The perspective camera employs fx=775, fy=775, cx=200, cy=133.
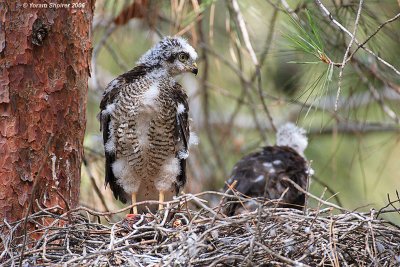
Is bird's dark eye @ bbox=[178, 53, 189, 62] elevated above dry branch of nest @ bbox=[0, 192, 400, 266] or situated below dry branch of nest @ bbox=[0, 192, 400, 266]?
above

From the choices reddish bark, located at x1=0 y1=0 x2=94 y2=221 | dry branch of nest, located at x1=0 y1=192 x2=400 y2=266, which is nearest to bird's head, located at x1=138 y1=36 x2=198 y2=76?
reddish bark, located at x1=0 y1=0 x2=94 y2=221

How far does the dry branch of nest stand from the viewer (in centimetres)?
338

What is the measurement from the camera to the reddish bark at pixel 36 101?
3.95 meters

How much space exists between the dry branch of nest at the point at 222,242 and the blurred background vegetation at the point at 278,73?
33 cm

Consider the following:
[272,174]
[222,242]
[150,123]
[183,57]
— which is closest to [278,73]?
[272,174]

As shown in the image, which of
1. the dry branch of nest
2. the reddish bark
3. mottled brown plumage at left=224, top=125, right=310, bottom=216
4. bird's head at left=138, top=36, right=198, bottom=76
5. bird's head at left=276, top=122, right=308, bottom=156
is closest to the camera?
the dry branch of nest

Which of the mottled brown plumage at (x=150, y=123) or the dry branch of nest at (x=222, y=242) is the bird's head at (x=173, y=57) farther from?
the dry branch of nest at (x=222, y=242)

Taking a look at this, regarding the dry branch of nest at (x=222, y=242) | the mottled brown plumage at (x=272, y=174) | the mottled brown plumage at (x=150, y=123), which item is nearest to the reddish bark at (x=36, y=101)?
the dry branch of nest at (x=222, y=242)

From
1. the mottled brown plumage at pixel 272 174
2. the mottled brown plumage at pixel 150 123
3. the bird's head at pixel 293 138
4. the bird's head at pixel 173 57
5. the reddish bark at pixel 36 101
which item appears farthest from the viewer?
the bird's head at pixel 293 138

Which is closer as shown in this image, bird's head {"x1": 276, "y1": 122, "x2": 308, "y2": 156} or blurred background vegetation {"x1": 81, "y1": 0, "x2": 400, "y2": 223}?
blurred background vegetation {"x1": 81, "y1": 0, "x2": 400, "y2": 223}

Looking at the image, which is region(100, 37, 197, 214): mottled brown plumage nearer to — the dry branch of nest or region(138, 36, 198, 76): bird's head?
region(138, 36, 198, 76): bird's head

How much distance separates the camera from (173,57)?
4.95 meters

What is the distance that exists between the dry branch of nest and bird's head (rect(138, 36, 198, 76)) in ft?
4.70

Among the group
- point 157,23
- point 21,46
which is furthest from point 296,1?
point 21,46
